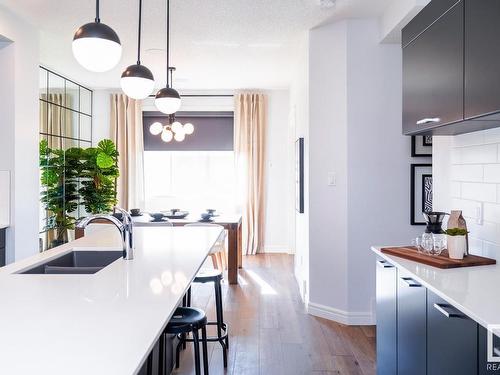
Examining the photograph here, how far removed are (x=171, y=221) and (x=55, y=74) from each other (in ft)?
8.77

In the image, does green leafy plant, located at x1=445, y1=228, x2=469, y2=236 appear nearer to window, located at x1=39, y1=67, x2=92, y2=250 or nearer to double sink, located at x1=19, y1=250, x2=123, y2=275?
double sink, located at x1=19, y1=250, x2=123, y2=275

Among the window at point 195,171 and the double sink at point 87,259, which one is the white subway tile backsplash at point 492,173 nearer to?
the double sink at point 87,259

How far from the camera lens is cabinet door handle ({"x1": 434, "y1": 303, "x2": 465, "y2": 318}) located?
5.12 ft

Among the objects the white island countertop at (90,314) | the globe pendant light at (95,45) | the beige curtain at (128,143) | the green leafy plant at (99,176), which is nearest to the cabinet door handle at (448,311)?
the white island countertop at (90,314)

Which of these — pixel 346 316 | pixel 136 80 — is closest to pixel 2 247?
pixel 136 80

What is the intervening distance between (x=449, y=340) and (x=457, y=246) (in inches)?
25.1

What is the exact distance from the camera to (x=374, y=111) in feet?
12.2

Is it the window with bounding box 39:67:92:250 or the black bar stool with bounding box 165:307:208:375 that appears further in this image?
the window with bounding box 39:67:92:250

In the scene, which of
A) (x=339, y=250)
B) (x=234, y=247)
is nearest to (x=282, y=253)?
(x=234, y=247)

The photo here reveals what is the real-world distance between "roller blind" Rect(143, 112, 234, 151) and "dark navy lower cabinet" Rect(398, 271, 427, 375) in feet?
17.7

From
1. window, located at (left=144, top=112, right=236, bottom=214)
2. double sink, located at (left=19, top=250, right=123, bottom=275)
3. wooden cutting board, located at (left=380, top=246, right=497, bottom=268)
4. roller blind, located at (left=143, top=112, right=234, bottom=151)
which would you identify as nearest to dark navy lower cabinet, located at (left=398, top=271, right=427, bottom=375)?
wooden cutting board, located at (left=380, top=246, right=497, bottom=268)

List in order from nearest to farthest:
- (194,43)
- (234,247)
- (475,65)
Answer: (475,65)
(194,43)
(234,247)

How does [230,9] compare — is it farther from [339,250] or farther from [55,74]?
[55,74]

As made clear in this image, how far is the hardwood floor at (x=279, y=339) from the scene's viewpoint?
289 cm
